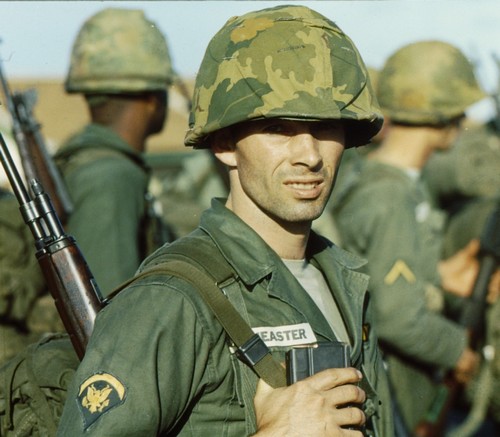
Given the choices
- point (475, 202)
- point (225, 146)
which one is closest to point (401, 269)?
point (475, 202)

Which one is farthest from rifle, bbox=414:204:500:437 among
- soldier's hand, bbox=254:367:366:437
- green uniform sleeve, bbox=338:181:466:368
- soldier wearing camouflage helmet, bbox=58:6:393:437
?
soldier's hand, bbox=254:367:366:437

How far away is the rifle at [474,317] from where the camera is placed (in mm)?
6055

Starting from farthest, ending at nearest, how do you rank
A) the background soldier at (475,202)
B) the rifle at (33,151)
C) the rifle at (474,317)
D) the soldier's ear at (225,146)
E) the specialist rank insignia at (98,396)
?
the background soldier at (475,202), the rifle at (474,317), the rifle at (33,151), the soldier's ear at (225,146), the specialist rank insignia at (98,396)

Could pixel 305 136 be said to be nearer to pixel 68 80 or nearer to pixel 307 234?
pixel 307 234

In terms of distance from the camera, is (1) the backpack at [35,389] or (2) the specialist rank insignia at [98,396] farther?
(1) the backpack at [35,389]

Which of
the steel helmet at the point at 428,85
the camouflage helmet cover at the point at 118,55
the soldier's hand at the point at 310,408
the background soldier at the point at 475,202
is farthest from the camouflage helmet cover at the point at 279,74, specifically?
the background soldier at the point at 475,202

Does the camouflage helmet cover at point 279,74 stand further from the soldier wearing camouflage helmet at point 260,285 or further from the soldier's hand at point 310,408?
the soldier's hand at point 310,408

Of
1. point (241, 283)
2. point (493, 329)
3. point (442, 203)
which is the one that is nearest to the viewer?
point (241, 283)

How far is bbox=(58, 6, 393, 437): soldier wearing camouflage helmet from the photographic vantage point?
2.43 metres

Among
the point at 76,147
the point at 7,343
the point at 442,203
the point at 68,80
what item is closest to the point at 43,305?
the point at 7,343

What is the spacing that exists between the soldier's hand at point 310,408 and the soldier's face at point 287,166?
0.51 metres

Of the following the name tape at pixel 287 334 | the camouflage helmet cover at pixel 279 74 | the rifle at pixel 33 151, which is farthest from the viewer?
the rifle at pixel 33 151

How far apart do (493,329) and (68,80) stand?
3015 millimetres

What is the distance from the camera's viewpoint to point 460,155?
436 inches
